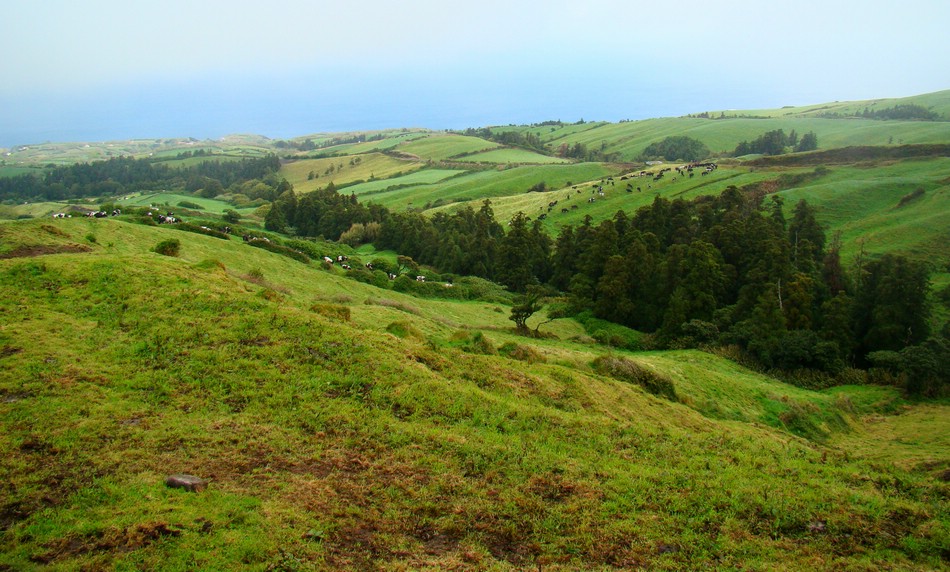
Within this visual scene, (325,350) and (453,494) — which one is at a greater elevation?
(325,350)

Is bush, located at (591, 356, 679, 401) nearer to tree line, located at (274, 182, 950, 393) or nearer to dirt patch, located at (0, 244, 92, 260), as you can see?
tree line, located at (274, 182, 950, 393)

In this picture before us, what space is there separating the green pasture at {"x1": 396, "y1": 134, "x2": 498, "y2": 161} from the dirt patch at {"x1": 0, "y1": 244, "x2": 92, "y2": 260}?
142 meters

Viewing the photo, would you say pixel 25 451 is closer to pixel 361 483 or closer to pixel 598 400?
pixel 361 483

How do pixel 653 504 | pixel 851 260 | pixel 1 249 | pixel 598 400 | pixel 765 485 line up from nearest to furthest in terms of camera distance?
pixel 653 504 → pixel 765 485 → pixel 598 400 → pixel 1 249 → pixel 851 260

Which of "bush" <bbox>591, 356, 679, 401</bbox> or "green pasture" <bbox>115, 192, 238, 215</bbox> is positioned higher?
"green pasture" <bbox>115, 192, 238, 215</bbox>

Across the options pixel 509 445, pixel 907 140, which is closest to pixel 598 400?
pixel 509 445

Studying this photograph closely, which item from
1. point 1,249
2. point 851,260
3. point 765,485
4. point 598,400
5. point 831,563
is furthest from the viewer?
point 851,260

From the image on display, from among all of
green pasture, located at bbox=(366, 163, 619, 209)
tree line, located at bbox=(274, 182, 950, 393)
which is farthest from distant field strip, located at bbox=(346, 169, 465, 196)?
tree line, located at bbox=(274, 182, 950, 393)

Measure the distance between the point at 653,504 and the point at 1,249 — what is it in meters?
27.6

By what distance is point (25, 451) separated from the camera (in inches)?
410

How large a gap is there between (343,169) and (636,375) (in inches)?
6256

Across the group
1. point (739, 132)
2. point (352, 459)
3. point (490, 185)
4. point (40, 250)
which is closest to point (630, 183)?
point (490, 185)

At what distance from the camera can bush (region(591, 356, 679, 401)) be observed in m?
21.9

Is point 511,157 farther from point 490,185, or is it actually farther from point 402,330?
point 402,330
